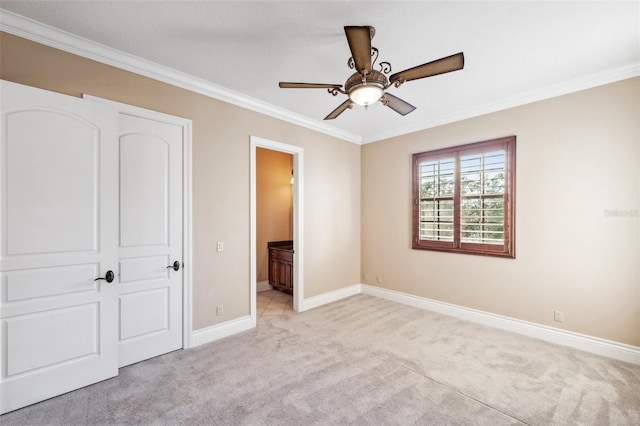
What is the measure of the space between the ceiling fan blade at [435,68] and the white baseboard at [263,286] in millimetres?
4443

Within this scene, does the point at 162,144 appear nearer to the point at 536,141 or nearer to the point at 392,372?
the point at 392,372

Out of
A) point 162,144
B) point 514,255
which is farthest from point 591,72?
point 162,144

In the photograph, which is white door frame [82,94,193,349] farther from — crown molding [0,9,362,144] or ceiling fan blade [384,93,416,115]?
ceiling fan blade [384,93,416,115]

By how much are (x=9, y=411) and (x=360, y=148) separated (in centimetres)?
521

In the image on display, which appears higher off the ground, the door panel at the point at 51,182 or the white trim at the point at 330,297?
the door panel at the point at 51,182

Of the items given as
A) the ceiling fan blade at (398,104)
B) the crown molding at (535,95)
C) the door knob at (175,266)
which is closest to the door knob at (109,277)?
the door knob at (175,266)

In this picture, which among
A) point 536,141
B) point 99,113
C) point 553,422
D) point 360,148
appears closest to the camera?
point 553,422

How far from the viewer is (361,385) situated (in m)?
2.40

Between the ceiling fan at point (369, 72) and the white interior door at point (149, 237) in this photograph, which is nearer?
the ceiling fan at point (369, 72)

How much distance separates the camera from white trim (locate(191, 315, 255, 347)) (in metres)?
3.11

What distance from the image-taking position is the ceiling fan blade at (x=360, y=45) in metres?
1.64

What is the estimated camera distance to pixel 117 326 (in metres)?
2.47

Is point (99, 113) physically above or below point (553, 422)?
above

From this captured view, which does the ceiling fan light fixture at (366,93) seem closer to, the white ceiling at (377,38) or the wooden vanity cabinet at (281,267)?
the white ceiling at (377,38)
